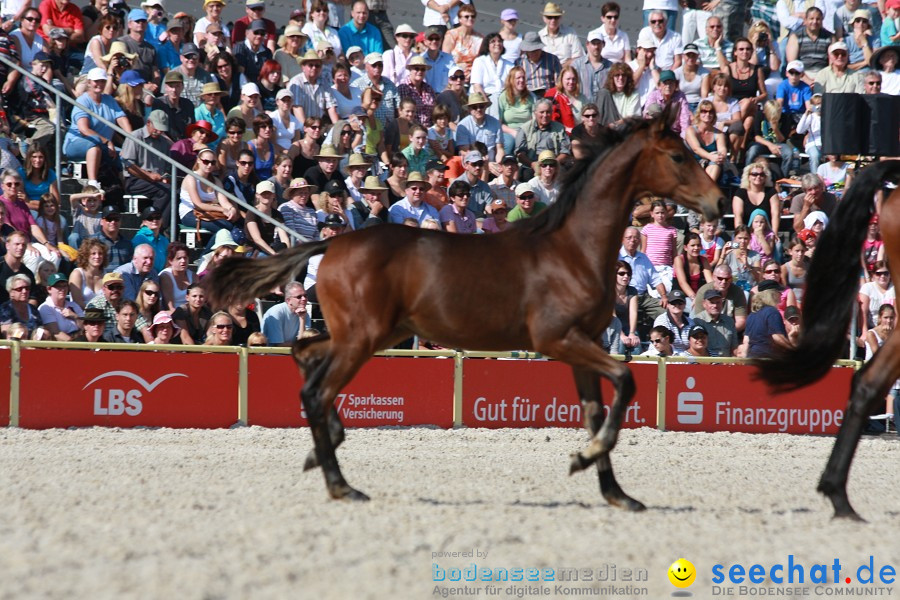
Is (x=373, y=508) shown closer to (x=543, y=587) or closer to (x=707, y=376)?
(x=543, y=587)

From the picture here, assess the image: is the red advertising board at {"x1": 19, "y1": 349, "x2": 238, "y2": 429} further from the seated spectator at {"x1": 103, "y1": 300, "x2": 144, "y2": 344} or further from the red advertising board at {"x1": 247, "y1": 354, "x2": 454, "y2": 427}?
the seated spectator at {"x1": 103, "y1": 300, "x2": 144, "y2": 344}

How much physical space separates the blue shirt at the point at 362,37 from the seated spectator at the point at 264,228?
4.37 metres

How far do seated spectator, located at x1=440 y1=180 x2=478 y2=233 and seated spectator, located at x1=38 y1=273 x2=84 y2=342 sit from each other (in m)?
4.50

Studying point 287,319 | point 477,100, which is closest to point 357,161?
point 477,100

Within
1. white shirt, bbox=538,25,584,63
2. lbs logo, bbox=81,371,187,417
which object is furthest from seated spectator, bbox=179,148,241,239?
white shirt, bbox=538,25,584,63

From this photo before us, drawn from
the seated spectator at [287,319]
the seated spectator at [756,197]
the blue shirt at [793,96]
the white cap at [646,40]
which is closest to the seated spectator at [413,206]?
the seated spectator at [287,319]

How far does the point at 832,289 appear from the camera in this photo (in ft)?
26.1

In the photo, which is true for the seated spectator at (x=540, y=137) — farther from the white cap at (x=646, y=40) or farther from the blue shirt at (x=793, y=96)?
the blue shirt at (x=793, y=96)

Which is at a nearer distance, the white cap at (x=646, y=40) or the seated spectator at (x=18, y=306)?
the seated spectator at (x=18, y=306)

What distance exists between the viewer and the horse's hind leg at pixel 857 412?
7352 mm

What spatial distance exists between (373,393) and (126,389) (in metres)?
2.43

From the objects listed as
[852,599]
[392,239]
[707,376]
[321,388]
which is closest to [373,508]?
[321,388]

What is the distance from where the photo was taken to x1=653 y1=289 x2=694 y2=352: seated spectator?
14594 mm

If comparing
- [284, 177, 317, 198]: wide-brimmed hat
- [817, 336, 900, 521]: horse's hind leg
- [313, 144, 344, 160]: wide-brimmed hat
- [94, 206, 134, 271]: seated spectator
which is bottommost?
[817, 336, 900, 521]: horse's hind leg
